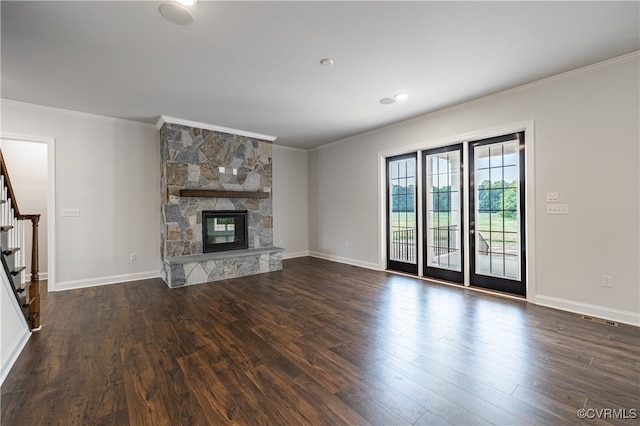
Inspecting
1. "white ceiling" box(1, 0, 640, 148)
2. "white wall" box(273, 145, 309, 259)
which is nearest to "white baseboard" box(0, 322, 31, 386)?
"white ceiling" box(1, 0, 640, 148)

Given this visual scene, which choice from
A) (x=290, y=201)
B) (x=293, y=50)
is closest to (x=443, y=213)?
(x=293, y=50)

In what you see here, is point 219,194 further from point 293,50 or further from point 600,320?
point 600,320

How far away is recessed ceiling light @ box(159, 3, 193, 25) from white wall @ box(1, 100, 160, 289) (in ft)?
11.1

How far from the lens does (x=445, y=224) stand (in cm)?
466

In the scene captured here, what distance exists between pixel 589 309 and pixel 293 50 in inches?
169

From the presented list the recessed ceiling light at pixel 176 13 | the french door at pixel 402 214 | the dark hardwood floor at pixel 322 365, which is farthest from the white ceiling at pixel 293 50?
the dark hardwood floor at pixel 322 365

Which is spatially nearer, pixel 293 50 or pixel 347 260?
pixel 293 50

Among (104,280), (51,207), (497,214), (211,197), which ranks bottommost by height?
(104,280)

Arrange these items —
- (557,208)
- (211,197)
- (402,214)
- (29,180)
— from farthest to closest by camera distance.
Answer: (402,214) → (211,197) → (29,180) → (557,208)

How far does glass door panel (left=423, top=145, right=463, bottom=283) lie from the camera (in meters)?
4.48

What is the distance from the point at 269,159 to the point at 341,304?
3.59 m

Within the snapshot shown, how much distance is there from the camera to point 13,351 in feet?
7.62

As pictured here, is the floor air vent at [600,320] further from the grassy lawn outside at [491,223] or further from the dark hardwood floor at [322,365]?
the grassy lawn outside at [491,223]

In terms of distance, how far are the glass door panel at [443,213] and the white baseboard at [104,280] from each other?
16.4 feet
